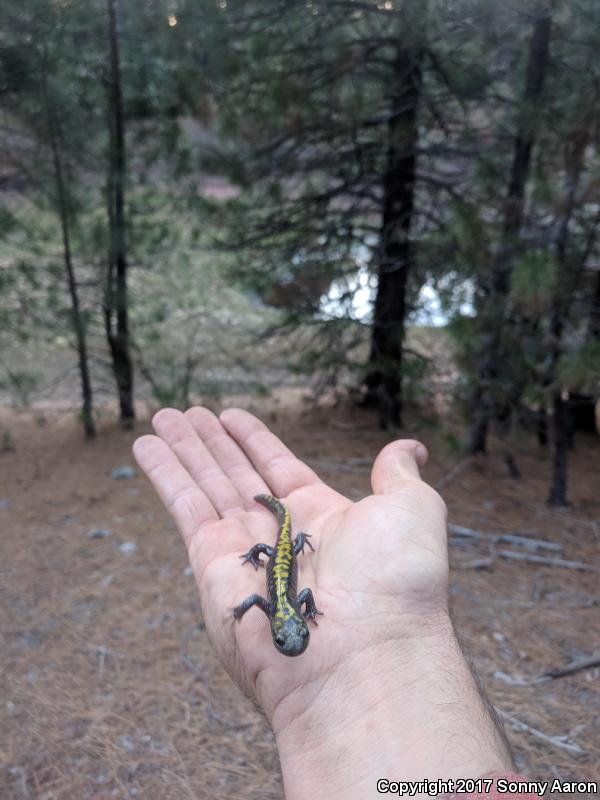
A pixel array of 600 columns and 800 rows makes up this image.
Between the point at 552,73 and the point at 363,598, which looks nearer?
the point at 363,598

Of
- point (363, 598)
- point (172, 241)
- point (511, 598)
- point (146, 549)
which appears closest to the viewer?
point (363, 598)

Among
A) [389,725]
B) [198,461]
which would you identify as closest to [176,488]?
[198,461]

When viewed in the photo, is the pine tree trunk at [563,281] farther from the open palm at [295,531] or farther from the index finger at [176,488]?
the index finger at [176,488]

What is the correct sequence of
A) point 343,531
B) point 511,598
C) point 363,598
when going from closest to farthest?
point 363,598 → point 343,531 → point 511,598

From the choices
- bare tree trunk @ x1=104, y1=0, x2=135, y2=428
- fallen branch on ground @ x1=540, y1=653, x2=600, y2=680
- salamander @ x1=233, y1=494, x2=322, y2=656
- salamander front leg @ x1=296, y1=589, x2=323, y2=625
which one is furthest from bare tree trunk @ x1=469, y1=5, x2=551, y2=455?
bare tree trunk @ x1=104, y1=0, x2=135, y2=428

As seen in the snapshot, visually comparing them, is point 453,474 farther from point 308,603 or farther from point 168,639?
point 308,603

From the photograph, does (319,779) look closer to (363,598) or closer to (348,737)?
(348,737)

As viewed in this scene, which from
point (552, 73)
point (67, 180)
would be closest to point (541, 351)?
point (552, 73)

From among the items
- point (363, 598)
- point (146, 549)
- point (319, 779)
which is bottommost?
point (146, 549)
